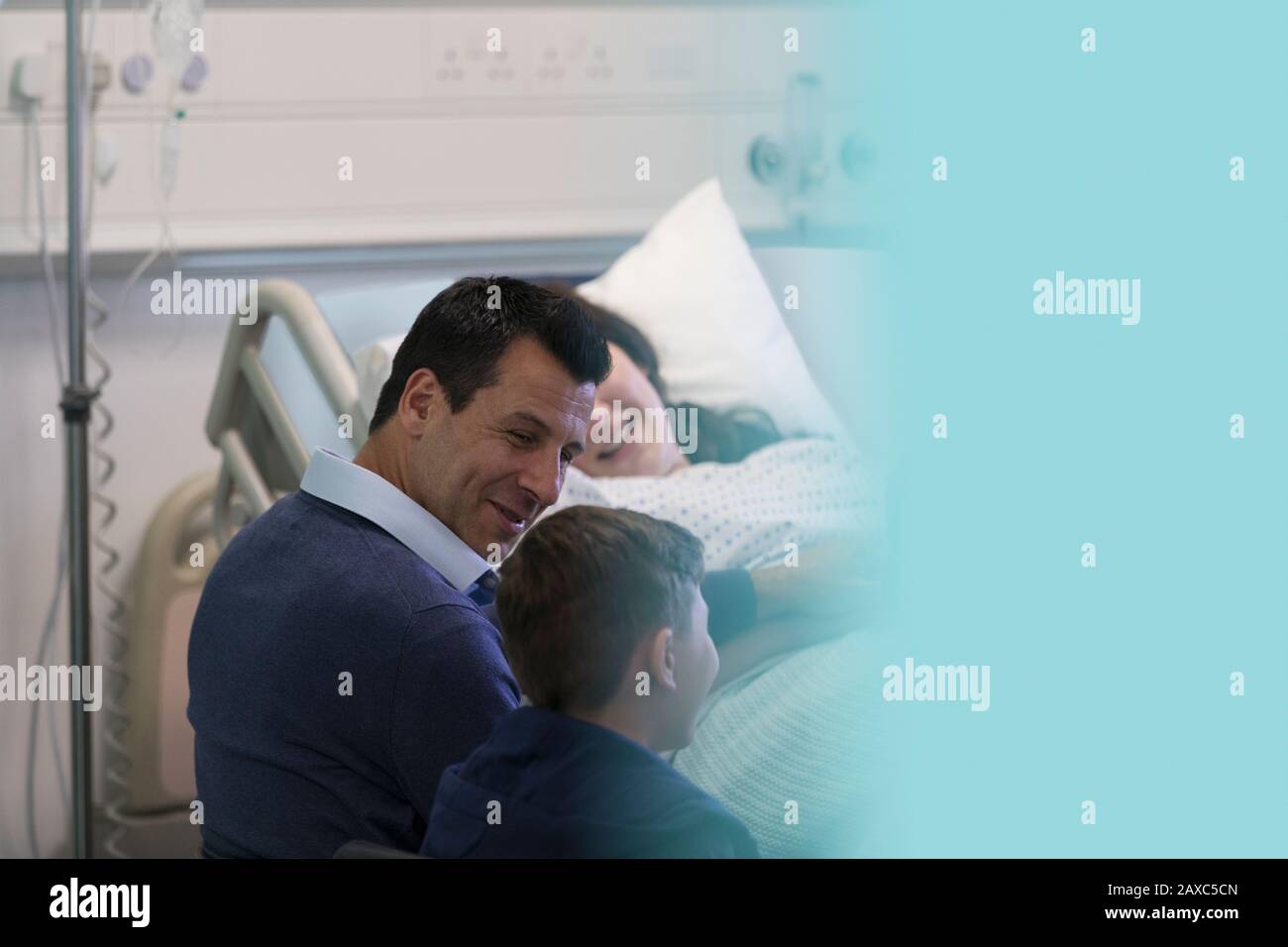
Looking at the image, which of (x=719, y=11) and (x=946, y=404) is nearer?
(x=946, y=404)

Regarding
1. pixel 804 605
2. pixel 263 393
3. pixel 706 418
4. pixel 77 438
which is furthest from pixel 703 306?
pixel 804 605

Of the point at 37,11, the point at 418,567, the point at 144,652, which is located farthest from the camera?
the point at 144,652

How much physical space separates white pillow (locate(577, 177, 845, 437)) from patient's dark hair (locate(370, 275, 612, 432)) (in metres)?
0.66

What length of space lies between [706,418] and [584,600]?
0.85 m

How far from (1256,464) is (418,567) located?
48 centimetres

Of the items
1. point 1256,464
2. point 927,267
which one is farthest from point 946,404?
point 1256,464

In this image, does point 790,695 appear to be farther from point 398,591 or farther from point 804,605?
point 398,591

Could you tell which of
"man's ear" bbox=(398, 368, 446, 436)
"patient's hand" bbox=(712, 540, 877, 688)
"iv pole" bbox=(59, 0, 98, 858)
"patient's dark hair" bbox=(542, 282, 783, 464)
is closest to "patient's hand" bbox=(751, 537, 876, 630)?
"patient's hand" bbox=(712, 540, 877, 688)

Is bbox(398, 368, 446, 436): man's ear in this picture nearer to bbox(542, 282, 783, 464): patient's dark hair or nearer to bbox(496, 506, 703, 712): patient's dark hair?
bbox(496, 506, 703, 712): patient's dark hair

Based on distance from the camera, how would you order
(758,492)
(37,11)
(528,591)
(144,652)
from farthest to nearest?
1. (144,652)
2. (37,11)
3. (758,492)
4. (528,591)

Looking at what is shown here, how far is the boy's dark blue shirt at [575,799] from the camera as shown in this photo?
2.40ft

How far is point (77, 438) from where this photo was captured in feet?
4.90

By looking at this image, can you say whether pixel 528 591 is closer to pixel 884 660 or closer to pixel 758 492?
pixel 884 660

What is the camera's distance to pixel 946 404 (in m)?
0.75
